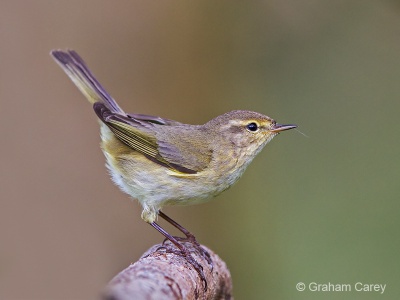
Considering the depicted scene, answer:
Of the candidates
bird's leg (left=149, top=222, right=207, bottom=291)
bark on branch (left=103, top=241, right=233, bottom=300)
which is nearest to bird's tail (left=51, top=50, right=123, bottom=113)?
bird's leg (left=149, top=222, right=207, bottom=291)

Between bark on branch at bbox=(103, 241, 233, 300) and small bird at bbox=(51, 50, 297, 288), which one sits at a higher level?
small bird at bbox=(51, 50, 297, 288)

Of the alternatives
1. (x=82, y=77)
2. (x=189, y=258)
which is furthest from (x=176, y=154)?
(x=189, y=258)

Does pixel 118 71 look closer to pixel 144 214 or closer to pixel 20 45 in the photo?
pixel 20 45

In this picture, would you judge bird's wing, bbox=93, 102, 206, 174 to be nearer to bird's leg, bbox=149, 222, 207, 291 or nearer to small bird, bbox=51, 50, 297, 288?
small bird, bbox=51, 50, 297, 288

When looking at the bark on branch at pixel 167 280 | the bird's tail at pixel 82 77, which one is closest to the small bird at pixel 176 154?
the bird's tail at pixel 82 77

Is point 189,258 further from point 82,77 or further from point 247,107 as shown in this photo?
point 247,107

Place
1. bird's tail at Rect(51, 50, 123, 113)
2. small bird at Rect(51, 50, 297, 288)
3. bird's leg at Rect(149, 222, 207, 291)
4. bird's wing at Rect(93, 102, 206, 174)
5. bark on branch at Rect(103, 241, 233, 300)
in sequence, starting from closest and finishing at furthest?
bark on branch at Rect(103, 241, 233, 300) → bird's leg at Rect(149, 222, 207, 291) → small bird at Rect(51, 50, 297, 288) → bird's wing at Rect(93, 102, 206, 174) → bird's tail at Rect(51, 50, 123, 113)

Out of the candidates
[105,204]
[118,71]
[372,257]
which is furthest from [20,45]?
[372,257]

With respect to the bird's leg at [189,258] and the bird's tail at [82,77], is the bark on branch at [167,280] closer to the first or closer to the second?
the bird's leg at [189,258]
